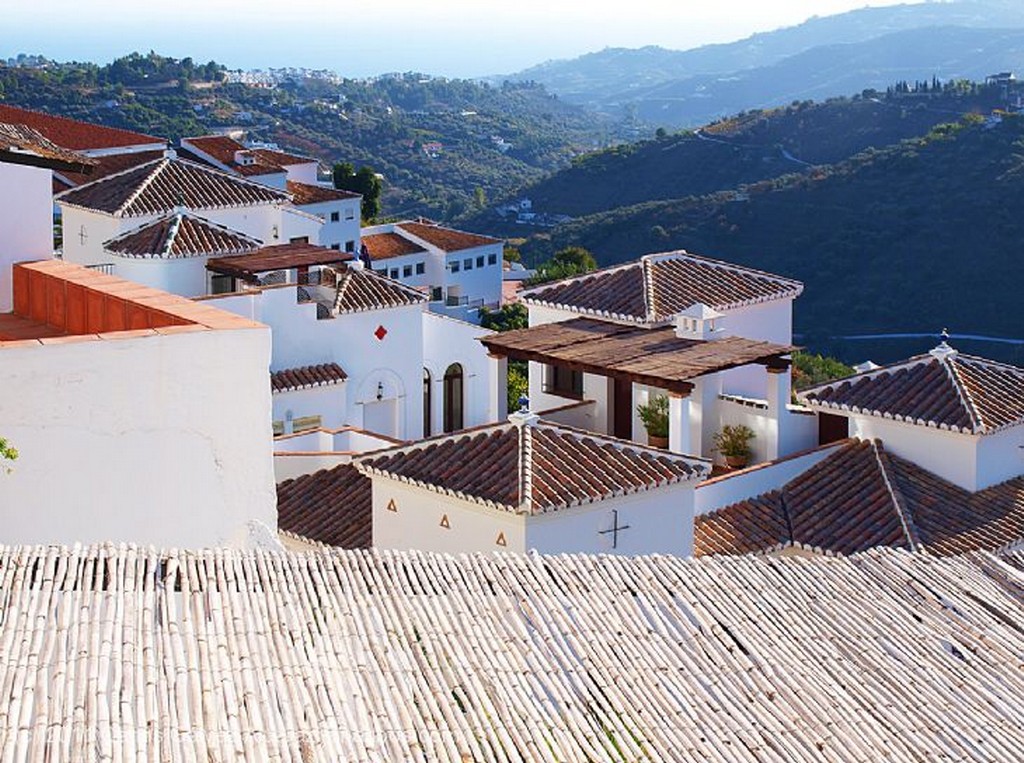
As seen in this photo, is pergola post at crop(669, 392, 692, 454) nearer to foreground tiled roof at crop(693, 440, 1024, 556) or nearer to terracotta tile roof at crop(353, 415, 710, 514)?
foreground tiled roof at crop(693, 440, 1024, 556)

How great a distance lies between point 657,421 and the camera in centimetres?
2252

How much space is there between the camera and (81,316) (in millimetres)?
11180

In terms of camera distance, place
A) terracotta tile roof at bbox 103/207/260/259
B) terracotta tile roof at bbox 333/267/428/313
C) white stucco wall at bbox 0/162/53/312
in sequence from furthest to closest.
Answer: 1. terracotta tile roof at bbox 103/207/260/259
2. terracotta tile roof at bbox 333/267/428/313
3. white stucco wall at bbox 0/162/53/312

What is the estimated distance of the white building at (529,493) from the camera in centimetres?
1720

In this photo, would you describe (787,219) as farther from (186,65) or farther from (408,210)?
(186,65)

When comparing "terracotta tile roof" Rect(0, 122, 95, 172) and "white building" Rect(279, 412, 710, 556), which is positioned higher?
"terracotta tile roof" Rect(0, 122, 95, 172)

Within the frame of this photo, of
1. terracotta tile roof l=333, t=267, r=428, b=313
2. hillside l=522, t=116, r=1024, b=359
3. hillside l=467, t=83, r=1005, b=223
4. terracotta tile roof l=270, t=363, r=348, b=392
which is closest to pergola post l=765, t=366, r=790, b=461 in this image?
terracotta tile roof l=270, t=363, r=348, b=392

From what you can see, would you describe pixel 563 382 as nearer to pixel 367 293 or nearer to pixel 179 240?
pixel 367 293

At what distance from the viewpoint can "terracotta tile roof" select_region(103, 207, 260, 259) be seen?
96.6ft

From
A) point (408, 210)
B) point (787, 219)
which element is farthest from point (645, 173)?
point (787, 219)

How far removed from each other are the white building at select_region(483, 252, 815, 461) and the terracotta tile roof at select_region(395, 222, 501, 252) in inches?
1050

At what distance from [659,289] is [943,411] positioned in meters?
5.28

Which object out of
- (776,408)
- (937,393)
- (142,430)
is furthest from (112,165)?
(142,430)

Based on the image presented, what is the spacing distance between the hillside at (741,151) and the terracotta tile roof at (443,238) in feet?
125
